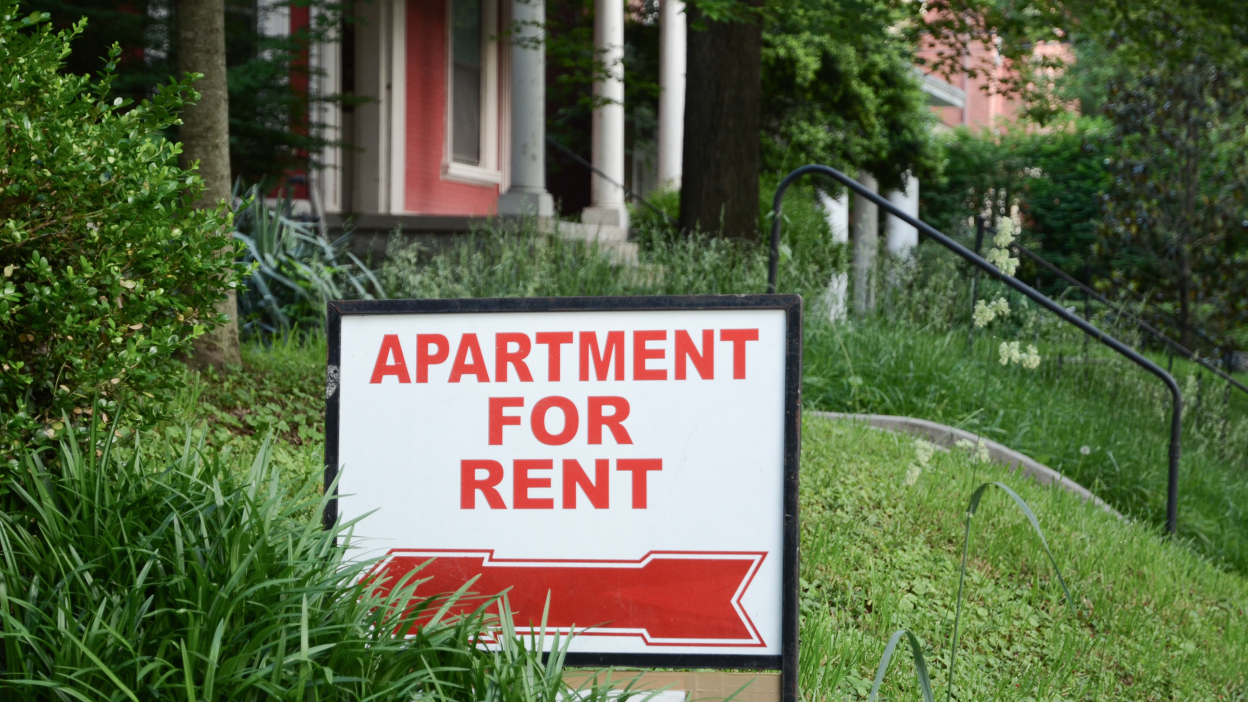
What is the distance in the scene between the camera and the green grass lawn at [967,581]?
3119 mm

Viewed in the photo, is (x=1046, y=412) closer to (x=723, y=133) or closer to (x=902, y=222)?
(x=723, y=133)

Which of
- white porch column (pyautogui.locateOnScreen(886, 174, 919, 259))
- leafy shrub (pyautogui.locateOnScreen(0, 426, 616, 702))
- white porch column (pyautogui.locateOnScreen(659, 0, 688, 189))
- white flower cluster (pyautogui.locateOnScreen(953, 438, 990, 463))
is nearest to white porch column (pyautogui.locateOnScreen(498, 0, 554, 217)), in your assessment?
white porch column (pyautogui.locateOnScreen(659, 0, 688, 189))

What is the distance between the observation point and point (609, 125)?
472 inches

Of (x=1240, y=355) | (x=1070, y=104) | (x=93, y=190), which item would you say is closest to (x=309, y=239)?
(x=93, y=190)

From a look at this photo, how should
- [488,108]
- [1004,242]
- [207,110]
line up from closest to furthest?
[1004,242] < [207,110] < [488,108]

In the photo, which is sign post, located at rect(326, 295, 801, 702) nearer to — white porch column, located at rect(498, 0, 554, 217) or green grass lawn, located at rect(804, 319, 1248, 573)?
green grass lawn, located at rect(804, 319, 1248, 573)

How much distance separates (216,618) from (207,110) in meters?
3.44

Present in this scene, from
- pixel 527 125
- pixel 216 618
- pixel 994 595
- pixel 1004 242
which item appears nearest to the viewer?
pixel 216 618

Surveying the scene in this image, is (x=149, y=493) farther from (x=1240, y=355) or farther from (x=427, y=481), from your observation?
(x=1240, y=355)

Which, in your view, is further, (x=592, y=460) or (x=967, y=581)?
(x=967, y=581)

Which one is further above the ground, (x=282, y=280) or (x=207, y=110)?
(x=207, y=110)

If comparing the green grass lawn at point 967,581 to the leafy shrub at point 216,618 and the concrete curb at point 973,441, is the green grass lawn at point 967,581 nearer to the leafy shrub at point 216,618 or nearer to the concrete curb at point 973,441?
the concrete curb at point 973,441

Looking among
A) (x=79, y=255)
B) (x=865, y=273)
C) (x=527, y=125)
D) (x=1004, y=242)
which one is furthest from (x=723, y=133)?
(x=79, y=255)

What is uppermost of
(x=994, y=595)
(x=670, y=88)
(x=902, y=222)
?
(x=670, y=88)
